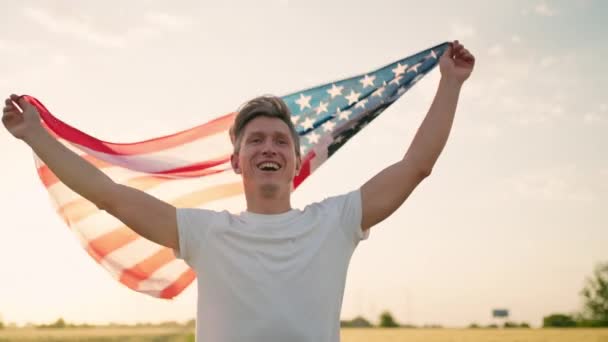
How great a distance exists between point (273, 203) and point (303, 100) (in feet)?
7.60

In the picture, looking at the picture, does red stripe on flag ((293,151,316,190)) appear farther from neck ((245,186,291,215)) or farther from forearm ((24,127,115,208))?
forearm ((24,127,115,208))

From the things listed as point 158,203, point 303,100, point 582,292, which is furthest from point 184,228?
point 582,292

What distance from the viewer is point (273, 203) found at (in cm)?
423

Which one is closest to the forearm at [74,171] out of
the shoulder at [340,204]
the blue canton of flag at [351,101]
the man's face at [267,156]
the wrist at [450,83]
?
the man's face at [267,156]

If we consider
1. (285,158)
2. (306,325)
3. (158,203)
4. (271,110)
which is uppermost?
(271,110)

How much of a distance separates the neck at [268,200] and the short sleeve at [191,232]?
0.27 meters

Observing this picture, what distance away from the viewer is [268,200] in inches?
166

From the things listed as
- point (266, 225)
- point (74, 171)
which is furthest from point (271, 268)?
point (74, 171)

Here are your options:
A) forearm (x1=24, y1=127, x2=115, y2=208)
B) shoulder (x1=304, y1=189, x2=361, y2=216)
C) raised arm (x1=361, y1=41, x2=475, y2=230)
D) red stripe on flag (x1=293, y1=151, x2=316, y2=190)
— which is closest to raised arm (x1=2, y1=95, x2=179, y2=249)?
forearm (x1=24, y1=127, x2=115, y2=208)

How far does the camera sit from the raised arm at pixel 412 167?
4.19 metres

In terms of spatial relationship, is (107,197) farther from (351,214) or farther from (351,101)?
(351,101)

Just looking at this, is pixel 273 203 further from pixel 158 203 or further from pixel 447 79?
pixel 447 79

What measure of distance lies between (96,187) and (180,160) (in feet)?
7.38

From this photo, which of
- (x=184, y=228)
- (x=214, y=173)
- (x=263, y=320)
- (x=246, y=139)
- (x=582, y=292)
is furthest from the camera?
(x=582, y=292)
